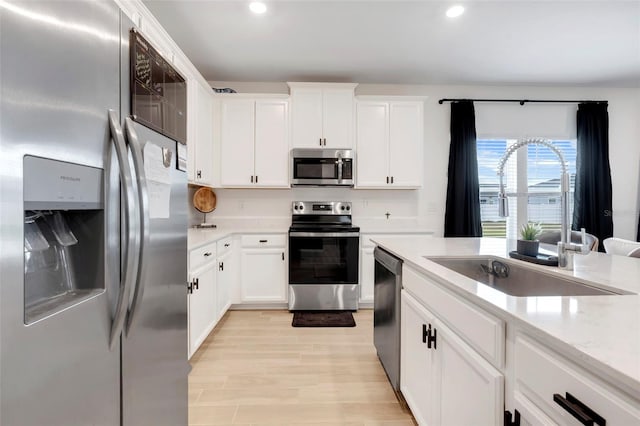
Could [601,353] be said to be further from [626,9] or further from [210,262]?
[626,9]

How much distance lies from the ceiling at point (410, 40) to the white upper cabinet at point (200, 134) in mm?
441

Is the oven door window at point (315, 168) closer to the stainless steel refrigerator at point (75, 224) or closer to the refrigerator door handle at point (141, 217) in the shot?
the stainless steel refrigerator at point (75, 224)

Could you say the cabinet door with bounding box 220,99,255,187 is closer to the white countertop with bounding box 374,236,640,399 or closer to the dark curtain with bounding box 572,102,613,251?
the white countertop with bounding box 374,236,640,399

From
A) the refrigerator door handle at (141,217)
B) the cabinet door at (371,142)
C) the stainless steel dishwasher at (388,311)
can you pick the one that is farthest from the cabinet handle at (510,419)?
the cabinet door at (371,142)

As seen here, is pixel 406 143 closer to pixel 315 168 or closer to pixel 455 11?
pixel 315 168

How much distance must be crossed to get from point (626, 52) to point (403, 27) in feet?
8.05

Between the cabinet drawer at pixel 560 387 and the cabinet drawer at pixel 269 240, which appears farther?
the cabinet drawer at pixel 269 240

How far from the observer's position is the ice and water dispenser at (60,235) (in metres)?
0.60

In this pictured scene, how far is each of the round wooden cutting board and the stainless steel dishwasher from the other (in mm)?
2364

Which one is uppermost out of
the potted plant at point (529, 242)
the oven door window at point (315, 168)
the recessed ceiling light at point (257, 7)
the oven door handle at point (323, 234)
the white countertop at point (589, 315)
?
the recessed ceiling light at point (257, 7)

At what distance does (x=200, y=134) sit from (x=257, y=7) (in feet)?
4.15

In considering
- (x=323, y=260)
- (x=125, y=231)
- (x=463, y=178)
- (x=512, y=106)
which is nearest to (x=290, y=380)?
(x=323, y=260)

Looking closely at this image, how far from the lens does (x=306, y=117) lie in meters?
3.40

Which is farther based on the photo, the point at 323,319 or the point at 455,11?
the point at 323,319
